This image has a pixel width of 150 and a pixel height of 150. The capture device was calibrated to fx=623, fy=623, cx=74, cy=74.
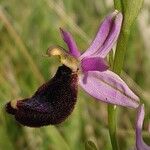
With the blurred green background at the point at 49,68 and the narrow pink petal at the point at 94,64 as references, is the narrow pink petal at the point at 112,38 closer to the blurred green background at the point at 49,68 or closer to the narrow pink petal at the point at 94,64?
the narrow pink petal at the point at 94,64

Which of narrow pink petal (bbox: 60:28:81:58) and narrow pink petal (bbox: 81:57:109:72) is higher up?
narrow pink petal (bbox: 60:28:81:58)

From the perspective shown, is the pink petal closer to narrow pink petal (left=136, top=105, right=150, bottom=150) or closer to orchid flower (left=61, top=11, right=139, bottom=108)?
orchid flower (left=61, top=11, right=139, bottom=108)

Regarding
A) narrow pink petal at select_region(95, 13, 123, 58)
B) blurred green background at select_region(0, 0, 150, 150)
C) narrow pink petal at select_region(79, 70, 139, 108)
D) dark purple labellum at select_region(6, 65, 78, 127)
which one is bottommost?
blurred green background at select_region(0, 0, 150, 150)

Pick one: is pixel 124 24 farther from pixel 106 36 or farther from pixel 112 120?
pixel 112 120

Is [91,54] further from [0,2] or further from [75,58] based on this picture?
[0,2]

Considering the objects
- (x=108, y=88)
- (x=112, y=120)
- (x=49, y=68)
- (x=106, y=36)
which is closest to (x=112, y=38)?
(x=106, y=36)

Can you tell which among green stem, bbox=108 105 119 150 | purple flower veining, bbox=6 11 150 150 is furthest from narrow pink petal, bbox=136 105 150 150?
green stem, bbox=108 105 119 150
